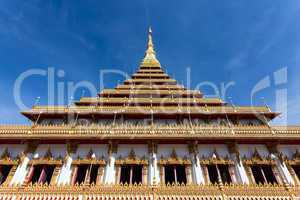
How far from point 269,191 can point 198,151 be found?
4.73m

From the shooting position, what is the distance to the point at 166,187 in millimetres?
13047

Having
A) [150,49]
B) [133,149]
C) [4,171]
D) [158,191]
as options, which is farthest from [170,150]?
[150,49]

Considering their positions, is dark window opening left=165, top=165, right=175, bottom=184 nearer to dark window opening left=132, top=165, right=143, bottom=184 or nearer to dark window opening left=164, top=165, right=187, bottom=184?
dark window opening left=164, top=165, right=187, bottom=184

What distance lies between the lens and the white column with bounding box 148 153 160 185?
47.6ft

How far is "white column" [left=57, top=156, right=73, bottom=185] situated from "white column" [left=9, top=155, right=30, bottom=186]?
2277mm

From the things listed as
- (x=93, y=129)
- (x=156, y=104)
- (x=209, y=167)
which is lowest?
(x=209, y=167)

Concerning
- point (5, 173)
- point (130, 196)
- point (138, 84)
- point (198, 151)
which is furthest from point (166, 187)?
point (138, 84)

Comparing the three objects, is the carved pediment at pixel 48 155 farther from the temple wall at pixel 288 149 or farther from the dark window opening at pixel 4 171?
the temple wall at pixel 288 149

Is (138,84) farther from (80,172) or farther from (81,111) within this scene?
(80,172)

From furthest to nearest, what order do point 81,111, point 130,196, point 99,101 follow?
point 99,101
point 81,111
point 130,196

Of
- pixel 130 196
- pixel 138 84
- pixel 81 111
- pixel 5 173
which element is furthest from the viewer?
pixel 138 84

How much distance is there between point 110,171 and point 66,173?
9.13ft

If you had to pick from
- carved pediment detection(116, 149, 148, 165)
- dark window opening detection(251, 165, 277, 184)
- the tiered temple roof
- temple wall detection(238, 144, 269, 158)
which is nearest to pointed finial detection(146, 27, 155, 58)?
the tiered temple roof

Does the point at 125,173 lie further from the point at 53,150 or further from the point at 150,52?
the point at 150,52
